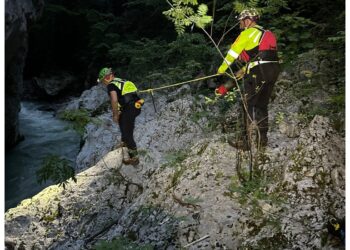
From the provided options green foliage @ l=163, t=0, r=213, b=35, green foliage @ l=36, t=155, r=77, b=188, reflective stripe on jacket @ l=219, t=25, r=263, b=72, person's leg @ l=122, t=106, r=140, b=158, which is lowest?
green foliage @ l=36, t=155, r=77, b=188

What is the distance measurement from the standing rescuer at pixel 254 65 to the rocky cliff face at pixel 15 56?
5.93 m

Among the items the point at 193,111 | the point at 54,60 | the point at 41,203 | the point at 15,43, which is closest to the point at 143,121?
the point at 193,111

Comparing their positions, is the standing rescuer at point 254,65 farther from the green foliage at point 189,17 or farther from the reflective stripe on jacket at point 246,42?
the green foliage at point 189,17

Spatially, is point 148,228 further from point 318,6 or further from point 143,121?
point 318,6

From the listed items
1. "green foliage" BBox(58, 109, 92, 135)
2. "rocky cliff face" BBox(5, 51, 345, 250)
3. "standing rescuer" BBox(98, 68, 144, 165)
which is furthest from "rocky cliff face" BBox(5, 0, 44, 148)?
"rocky cliff face" BBox(5, 51, 345, 250)

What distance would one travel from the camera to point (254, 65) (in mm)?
5379

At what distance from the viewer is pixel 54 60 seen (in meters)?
20.1

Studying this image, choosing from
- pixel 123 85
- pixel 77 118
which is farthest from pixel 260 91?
pixel 77 118

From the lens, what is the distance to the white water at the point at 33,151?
1000cm

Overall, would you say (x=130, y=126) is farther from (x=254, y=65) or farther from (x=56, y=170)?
(x=254, y=65)

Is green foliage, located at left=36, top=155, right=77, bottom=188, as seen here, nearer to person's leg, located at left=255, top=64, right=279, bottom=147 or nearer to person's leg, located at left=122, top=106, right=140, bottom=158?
person's leg, located at left=122, top=106, right=140, bottom=158

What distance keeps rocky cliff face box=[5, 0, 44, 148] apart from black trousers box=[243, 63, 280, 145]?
6083mm

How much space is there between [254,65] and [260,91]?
43 cm

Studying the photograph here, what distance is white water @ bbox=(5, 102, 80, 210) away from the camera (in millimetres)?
10000
